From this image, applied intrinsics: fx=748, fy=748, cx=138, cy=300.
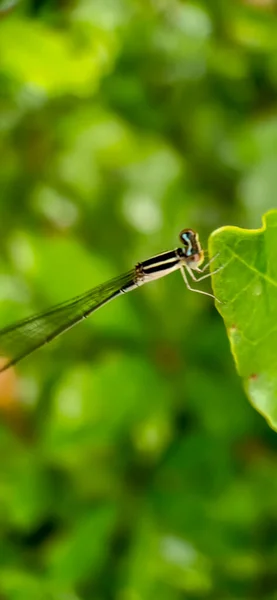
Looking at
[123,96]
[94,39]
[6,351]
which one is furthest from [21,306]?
[123,96]

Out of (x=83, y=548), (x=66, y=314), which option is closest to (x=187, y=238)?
(x=66, y=314)

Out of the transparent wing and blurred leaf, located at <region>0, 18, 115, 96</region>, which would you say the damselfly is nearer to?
the transparent wing

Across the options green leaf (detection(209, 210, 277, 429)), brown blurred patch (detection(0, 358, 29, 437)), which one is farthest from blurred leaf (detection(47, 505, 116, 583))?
green leaf (detection(209, 210, 277, 429))

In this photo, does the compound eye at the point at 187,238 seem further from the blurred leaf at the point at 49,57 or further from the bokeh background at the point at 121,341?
the blurred leaf at the point at 49,57

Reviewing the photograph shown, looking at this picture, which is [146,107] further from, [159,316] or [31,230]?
[159,316]

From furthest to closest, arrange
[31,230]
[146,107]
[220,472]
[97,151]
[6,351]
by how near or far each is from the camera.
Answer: [146,107] → [97,151] → [31,230] → [220,472] → [6,351]

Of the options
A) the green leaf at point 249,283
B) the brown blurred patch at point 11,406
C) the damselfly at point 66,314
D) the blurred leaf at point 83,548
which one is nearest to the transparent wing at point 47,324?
the damselfly at point 66,314

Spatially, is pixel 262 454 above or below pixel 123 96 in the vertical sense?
below
